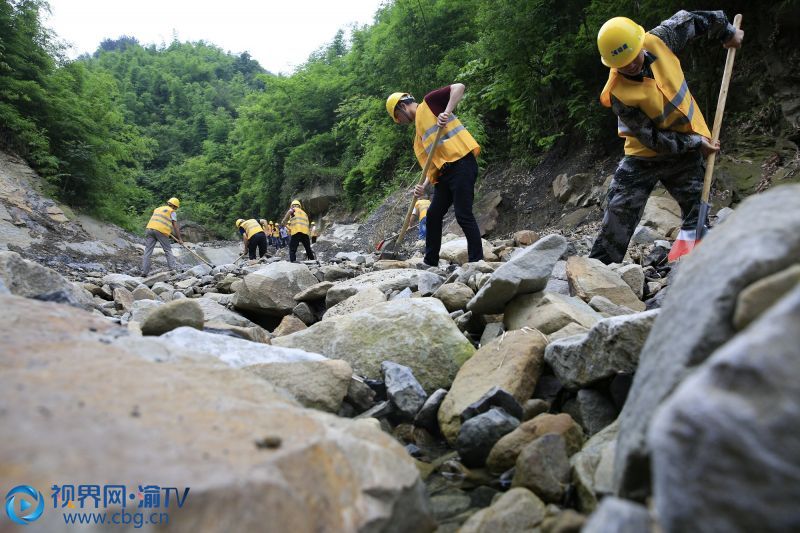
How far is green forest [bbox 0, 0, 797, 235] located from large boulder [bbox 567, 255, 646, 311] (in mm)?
5738

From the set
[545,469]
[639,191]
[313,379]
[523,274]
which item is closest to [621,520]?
[545,469]

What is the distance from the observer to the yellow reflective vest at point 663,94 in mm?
3699

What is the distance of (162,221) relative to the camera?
11.5 m

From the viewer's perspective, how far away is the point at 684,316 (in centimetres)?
131

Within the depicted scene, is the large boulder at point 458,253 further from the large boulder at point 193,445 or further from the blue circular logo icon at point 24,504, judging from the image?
the blue circular logo icon at point 24,504

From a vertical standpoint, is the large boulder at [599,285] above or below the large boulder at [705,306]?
below

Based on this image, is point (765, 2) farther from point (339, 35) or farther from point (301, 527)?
point (339, 35)

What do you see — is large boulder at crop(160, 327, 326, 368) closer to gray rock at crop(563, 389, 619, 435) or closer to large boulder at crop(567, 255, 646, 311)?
gray rock at crop(563, 389, 619, 435)

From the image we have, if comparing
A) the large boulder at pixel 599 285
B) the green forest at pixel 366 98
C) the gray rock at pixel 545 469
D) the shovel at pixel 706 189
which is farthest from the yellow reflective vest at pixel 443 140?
the green forest at pixel 366 98

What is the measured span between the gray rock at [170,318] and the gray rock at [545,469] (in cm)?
175

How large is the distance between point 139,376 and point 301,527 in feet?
2.39

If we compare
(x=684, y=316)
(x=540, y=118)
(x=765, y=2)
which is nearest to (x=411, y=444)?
(x=684, y=316)

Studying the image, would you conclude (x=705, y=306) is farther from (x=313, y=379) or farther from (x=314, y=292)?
(x=314, y=292)

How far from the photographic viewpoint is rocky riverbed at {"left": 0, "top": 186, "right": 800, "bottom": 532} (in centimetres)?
84
